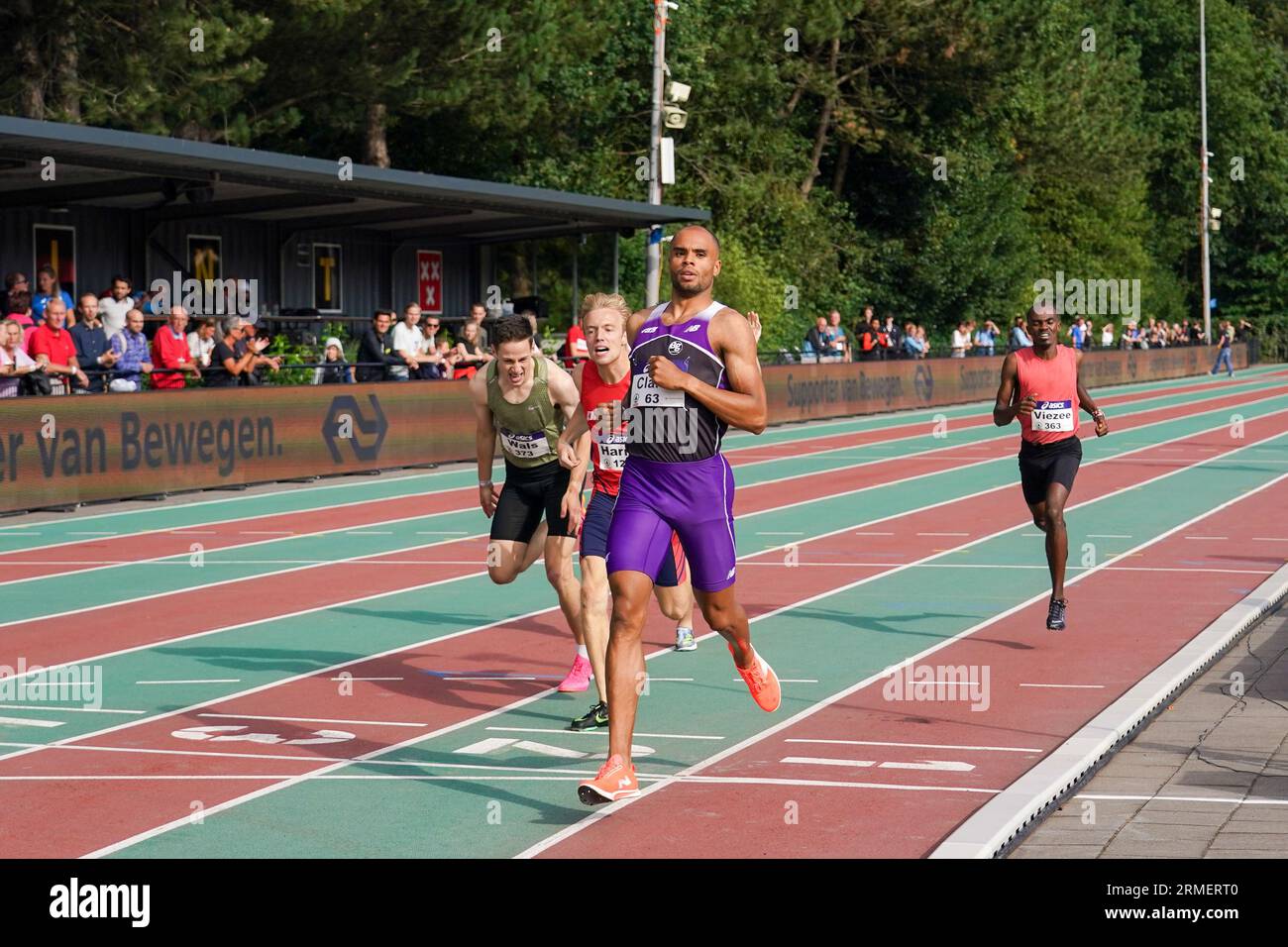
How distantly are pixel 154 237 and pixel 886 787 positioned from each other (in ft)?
77.3

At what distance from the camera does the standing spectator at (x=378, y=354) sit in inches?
1044

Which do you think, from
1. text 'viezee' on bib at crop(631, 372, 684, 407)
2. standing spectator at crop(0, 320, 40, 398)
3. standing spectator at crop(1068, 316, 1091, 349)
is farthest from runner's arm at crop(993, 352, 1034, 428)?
standing spectator at crop(1068, 316, 1091, 349)

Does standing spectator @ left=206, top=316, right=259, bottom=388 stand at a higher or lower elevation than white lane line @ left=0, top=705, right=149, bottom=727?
higher

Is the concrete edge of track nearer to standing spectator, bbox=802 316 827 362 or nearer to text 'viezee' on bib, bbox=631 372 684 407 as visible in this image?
text 'viezee' on bib, bbox=631 372 684 407

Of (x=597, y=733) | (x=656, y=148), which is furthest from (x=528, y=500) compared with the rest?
(x=656, y=148)

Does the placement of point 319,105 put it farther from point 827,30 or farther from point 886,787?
point 886,787

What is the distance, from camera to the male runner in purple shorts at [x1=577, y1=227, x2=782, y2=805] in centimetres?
759

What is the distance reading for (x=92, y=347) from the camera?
21484 millimetres

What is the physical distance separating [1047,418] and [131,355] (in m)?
12.5

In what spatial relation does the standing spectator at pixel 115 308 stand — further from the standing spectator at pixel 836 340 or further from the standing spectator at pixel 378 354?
the standing spectator at pixel 836 340

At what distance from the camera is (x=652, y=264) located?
33.6 metres

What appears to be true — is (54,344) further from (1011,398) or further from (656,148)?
(656,148)

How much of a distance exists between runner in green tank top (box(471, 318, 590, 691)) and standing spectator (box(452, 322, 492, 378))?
17864 mm
